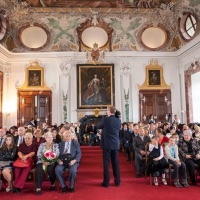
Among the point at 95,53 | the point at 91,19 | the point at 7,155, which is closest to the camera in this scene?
the point at 7,155

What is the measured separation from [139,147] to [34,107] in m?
10.8

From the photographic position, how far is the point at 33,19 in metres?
17.4

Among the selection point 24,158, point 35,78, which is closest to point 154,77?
point 35,78

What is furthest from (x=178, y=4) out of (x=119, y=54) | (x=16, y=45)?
(x=16, y=45)

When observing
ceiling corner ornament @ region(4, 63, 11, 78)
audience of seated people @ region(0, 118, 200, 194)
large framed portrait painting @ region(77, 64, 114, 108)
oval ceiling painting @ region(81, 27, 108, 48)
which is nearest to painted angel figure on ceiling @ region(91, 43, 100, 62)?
large framed portrait painting @ region(77, 64, 114, 108)

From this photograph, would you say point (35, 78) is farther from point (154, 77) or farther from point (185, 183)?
point (185, 183)

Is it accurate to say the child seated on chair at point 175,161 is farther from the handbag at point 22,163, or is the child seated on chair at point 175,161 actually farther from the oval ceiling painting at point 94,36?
the oval ceiling painting at point 94,36

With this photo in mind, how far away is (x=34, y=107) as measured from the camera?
17188 millimetres

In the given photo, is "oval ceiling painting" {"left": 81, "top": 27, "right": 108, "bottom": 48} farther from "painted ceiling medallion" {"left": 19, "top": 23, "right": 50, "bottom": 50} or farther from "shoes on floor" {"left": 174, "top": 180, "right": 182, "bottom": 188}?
"shoes on floor" {"left": 174, "top": 180, "right": 182, "bottom": 188}

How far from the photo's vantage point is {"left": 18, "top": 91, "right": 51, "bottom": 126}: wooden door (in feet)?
56.1

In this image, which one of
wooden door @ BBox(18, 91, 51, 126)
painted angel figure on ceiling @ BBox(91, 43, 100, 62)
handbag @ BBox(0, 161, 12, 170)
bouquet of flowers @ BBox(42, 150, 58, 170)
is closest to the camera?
bouquet of flowers @ BBox(42, 150, 58, 170)

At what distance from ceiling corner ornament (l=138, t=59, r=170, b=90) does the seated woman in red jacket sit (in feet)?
39.8

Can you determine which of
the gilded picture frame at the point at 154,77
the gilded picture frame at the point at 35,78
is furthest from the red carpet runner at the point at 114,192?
the gilded picture frame at the point at 154,77

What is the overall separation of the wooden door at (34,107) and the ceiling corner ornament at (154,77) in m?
6.18
